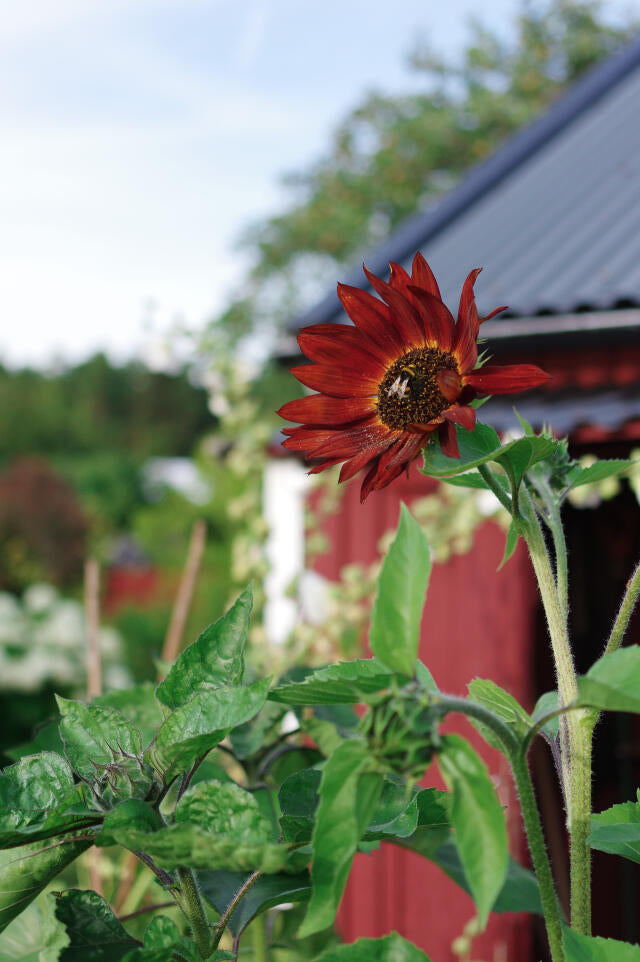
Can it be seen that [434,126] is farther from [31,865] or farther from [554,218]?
[31,865]

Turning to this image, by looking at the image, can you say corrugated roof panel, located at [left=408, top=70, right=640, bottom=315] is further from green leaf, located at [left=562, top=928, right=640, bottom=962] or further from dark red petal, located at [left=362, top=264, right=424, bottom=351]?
green leaf, located at [left=562, top=928, right=640, bottom=962]

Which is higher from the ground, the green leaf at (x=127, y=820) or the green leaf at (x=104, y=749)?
the green leaf at (x=104, y=749)

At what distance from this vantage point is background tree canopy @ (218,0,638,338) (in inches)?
438

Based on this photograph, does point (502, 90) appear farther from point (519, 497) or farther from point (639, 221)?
point (519, 497)

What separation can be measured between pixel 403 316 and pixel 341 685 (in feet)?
0.68

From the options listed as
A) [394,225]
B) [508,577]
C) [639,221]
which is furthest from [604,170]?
[394,225]

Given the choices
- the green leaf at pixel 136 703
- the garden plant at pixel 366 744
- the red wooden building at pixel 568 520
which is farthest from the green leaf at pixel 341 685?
the red wooden building at pixel 568 520

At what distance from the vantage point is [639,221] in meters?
3.01

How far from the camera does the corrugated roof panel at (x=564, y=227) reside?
2.55 meters

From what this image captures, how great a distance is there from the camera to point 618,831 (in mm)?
436

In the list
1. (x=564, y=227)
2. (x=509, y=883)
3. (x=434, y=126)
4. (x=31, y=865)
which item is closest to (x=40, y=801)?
(x=31, y=865)

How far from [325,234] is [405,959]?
1276 cm

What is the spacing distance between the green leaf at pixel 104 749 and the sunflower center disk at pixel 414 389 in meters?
0.19

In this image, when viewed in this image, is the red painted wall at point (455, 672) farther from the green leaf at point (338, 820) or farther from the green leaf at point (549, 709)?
the green leaf at point (338, 820)
